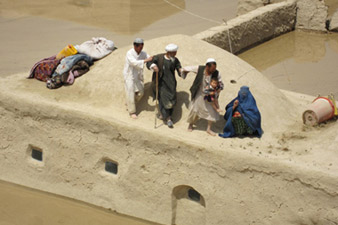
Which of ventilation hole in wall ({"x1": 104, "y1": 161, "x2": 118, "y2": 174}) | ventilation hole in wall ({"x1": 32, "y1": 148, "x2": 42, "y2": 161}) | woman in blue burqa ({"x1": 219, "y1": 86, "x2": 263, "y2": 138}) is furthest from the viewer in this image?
ventilation hole in wall ({"x1": 32, "y1": 148, "x2": 42, "y2": 161})

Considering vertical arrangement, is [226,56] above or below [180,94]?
above

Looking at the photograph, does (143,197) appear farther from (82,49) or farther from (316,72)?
(316,72)


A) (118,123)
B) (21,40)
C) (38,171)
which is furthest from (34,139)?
(21,40)

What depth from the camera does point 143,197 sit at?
319 inches

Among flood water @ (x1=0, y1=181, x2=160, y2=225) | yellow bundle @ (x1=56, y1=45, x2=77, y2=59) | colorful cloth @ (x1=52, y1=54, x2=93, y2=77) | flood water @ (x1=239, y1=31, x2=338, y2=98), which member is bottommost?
flood water @ (x1=0, y1=181, x2=160, y2=225)

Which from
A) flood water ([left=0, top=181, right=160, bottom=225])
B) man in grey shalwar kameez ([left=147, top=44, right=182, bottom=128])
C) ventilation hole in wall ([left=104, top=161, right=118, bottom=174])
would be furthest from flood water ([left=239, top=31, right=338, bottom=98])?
flood water ([left=0, top=181, right=160, bottom=225])

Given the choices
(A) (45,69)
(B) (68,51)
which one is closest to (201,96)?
(B) (68,51)

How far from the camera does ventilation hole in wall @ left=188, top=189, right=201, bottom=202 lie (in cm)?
783

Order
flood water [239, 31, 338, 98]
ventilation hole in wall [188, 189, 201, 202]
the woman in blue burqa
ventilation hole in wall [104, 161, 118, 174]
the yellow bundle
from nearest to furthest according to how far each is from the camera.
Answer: the woman in blue burqa < ventilation hole in wall [188, 189, 201, 202] < ventilation hole in wall [104, 161, 118, 174] < the yellow bundle < flood water [239, 31, 338, 98]

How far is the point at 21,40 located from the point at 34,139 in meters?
8.19

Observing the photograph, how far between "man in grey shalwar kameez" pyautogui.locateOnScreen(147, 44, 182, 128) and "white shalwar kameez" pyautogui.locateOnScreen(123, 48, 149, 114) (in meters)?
0.27

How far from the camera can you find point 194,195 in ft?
25.8

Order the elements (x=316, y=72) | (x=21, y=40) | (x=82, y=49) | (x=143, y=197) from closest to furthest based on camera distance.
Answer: (x=143, y=197), (x=82, y=49), (x=316, y=72), (x=21, y=40)

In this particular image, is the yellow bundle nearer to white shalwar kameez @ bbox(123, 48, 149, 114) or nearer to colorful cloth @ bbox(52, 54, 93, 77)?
colorful cloth @ bbox(52, 54, 93, 77)
